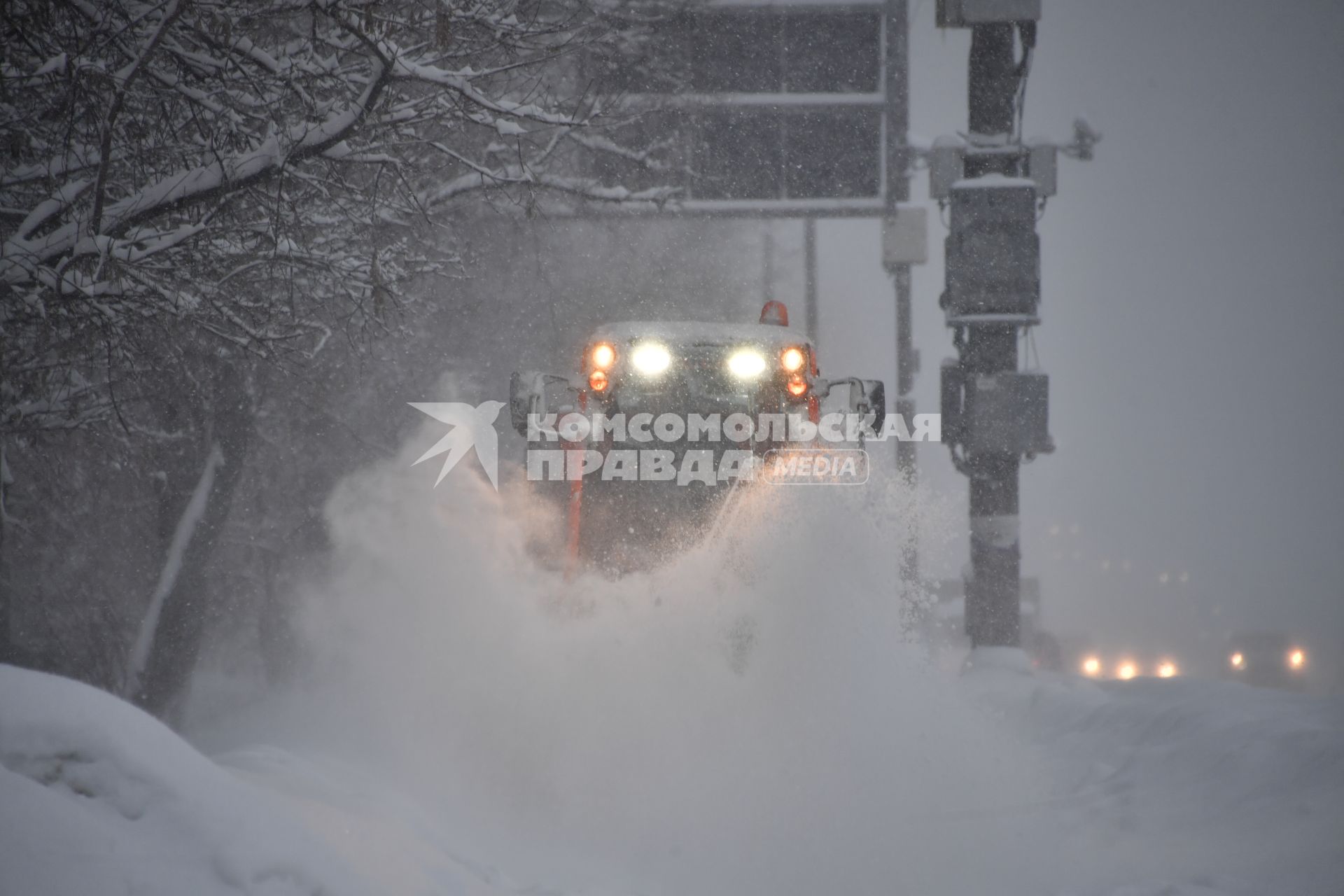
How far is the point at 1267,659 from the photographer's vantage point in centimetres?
4625

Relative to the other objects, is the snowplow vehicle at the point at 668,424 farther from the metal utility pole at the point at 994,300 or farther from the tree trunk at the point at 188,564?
the tree trunk at the point at 188,564

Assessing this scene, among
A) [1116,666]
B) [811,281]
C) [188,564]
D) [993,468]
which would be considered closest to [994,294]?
[993,468]

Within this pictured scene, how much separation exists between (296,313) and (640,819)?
4.15 meters

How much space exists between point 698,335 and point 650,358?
18.3 inches

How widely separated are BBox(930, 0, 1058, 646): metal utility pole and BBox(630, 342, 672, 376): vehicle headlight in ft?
12.3

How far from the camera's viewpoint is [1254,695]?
698 cm

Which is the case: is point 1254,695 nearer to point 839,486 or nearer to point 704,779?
point 839,486

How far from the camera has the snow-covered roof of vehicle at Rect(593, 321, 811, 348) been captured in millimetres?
8109

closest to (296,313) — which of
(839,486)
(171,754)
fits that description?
(839,486)

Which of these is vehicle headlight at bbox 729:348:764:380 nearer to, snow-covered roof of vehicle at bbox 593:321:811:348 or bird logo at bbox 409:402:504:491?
snow-covered roof of vehicle at bbox 593:321:811:348

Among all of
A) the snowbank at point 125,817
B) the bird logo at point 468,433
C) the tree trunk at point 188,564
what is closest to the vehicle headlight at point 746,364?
the tree trunk at point 188,564

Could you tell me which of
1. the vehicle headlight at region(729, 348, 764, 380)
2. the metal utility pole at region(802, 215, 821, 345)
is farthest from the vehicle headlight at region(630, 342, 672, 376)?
the metal utility pole at region(802, 215, 821, 345)

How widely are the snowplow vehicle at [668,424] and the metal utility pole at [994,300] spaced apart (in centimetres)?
291

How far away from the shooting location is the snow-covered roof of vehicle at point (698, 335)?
8.11m
